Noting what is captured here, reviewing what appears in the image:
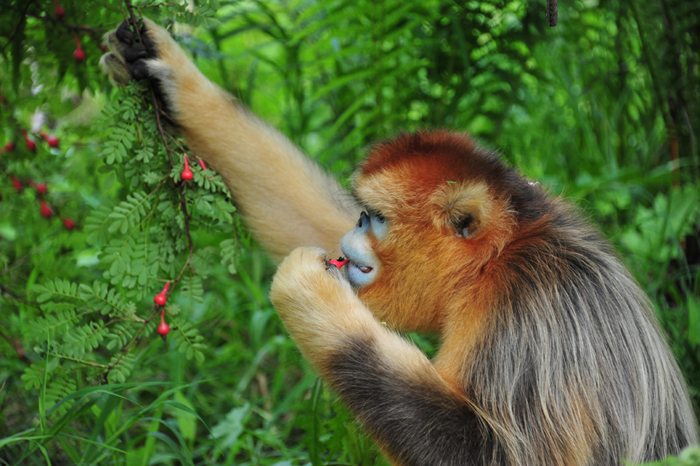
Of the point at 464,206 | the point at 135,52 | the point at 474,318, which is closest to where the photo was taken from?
the point at 474,318

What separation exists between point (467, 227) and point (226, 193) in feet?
3.83

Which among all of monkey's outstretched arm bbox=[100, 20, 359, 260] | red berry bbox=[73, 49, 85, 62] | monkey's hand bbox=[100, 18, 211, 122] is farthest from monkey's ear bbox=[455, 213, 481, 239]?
red berry bbox=[73, 49, 85, 62]

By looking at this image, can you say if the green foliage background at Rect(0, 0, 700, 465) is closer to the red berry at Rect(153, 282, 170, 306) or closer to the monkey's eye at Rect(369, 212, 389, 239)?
the red berry at Rect(153, 282, 170, 306)

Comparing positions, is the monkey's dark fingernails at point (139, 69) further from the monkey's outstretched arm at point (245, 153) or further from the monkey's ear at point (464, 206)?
the monkey's ear at point (464, 206)

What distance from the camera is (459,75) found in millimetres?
4777

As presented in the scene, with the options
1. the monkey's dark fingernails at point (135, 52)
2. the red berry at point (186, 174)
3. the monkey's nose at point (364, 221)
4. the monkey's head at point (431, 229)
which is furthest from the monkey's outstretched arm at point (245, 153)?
the monkey's head at point (431, 229)

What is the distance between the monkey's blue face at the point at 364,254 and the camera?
2562mm

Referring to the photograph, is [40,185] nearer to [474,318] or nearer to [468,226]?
[468,226]

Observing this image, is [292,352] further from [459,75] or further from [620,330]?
[459,75]

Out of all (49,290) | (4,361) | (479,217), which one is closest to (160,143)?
(49,290)

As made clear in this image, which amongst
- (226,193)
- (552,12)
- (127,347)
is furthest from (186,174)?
(552,12)

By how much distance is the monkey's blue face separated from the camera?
8.41 feet

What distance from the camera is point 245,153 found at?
121 inches

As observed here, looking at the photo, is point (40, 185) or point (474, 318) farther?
point (40, 185)
